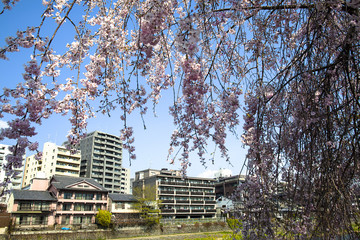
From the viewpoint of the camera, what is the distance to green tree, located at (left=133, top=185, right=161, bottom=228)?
88.7 feet

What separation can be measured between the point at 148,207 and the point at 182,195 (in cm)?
1350

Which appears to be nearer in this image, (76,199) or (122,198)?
(76,199)

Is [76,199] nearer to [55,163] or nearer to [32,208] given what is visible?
[32,208]

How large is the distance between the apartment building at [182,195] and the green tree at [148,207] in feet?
21.1

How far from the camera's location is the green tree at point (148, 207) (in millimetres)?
27031

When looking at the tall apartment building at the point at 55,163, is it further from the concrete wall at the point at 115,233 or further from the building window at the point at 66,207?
the concrete wall at the point at 115,233

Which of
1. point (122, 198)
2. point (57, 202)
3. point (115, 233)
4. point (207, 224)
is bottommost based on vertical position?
point (207, 224)

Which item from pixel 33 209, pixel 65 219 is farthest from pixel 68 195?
pixel 33 209

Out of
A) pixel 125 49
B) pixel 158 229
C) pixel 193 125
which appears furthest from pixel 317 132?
pixel 158 229

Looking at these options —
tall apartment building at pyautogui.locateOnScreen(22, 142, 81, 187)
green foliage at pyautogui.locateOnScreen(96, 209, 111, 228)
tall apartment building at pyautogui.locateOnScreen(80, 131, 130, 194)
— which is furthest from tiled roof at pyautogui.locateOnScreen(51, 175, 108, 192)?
tall apartment building at pyautogui.locateOnScreen(80, 131, 130, 194)

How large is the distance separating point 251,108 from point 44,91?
2.23 m

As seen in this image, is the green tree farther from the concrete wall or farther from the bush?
the bush

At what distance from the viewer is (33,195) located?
23984 mm

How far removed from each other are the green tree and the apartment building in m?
6.44
